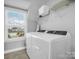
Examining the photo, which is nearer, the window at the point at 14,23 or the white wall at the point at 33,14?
the window at the point at 14,23

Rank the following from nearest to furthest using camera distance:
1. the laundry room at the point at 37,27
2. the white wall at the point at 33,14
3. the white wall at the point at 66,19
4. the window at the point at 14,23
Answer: the laundry room at the point at 37,27, the white wall at the point at 66,19, the window at the point at 14,23, the white wall at the point at 33,14

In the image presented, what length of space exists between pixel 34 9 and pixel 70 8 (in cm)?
176

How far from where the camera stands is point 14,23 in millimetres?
2291

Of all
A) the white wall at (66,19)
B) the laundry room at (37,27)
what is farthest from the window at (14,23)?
the white wall at (66,19)

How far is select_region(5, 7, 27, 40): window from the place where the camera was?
216cm

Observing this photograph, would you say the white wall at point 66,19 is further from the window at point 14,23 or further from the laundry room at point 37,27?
the window at point 14,23

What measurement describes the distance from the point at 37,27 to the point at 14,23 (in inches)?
40.2

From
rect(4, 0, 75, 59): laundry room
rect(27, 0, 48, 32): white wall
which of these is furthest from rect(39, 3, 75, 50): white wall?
rect(27, 0, 48, 32): white wall

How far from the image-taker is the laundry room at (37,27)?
1126 millimetres

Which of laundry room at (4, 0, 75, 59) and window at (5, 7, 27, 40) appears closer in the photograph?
laundry room at (4, 0, 75, 59)

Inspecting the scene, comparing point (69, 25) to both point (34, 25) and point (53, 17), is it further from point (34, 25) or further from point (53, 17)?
point (34, 25)

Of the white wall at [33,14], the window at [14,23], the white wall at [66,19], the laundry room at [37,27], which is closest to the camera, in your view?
the laundry room at [37,27]

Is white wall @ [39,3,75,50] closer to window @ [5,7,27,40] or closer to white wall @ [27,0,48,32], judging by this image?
white wall @ [27,0,48,32]
